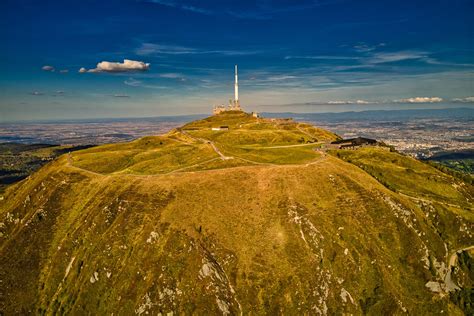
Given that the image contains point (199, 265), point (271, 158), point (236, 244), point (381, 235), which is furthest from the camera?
point (271, 158)

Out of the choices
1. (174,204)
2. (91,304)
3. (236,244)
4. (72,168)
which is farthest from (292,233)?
(72,168)

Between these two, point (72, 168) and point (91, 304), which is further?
point (72, 168)

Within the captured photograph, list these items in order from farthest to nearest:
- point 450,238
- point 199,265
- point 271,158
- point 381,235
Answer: point 271,158, point 450,238, point 381,235, point 199,265

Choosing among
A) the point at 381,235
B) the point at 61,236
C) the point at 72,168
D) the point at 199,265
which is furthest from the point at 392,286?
the point at 72,168

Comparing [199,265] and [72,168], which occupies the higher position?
[72,168]

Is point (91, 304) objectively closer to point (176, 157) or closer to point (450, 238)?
point (176, 157)

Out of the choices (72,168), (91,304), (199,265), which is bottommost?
(91,304)
